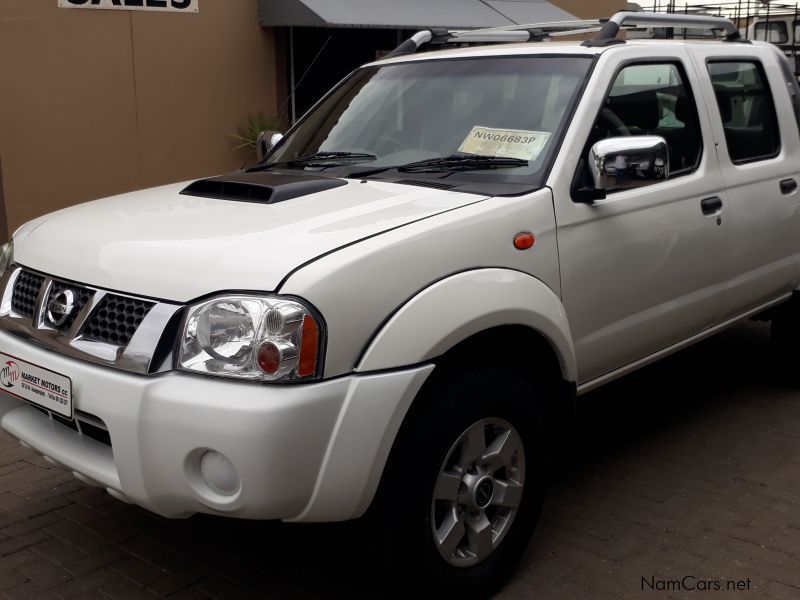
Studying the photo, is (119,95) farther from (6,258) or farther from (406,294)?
(406,294)

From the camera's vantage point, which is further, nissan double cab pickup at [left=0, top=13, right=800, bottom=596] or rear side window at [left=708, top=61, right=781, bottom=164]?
rear side window at [left=708, top=61, right=781, bottom=164]

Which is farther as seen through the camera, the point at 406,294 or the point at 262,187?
the point at 262,187

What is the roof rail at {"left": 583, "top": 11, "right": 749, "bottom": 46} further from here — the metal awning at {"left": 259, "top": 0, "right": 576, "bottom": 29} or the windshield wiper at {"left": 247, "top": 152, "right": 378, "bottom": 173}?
the metal awning at {"left": 259, "top": 0, "right": 576, "bottom": 29}

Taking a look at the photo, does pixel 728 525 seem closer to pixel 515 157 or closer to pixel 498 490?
pixel 498 490

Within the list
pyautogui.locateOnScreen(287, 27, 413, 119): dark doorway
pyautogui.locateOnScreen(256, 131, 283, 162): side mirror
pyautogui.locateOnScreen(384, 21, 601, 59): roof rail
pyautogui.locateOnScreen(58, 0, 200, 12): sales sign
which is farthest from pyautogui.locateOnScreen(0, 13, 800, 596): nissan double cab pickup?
pyautogui.locateOnScreen(287, 27, 413, 119): dark doorway

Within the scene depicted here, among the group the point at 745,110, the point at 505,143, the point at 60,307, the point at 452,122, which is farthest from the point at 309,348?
the point at 745,110

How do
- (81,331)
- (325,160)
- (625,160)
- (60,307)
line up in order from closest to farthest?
(81,331), (60,307), (625,160), (325,160)

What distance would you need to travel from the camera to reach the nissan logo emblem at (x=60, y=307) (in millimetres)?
2879

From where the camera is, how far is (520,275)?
9.98ft

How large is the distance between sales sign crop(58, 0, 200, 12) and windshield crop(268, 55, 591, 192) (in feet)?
16.5

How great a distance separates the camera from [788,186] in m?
4.63

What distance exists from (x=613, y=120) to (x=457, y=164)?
0.69 m

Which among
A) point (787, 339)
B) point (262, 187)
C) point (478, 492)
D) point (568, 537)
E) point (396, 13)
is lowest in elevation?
point (568, 537)

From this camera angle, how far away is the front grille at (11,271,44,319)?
3076 mm
